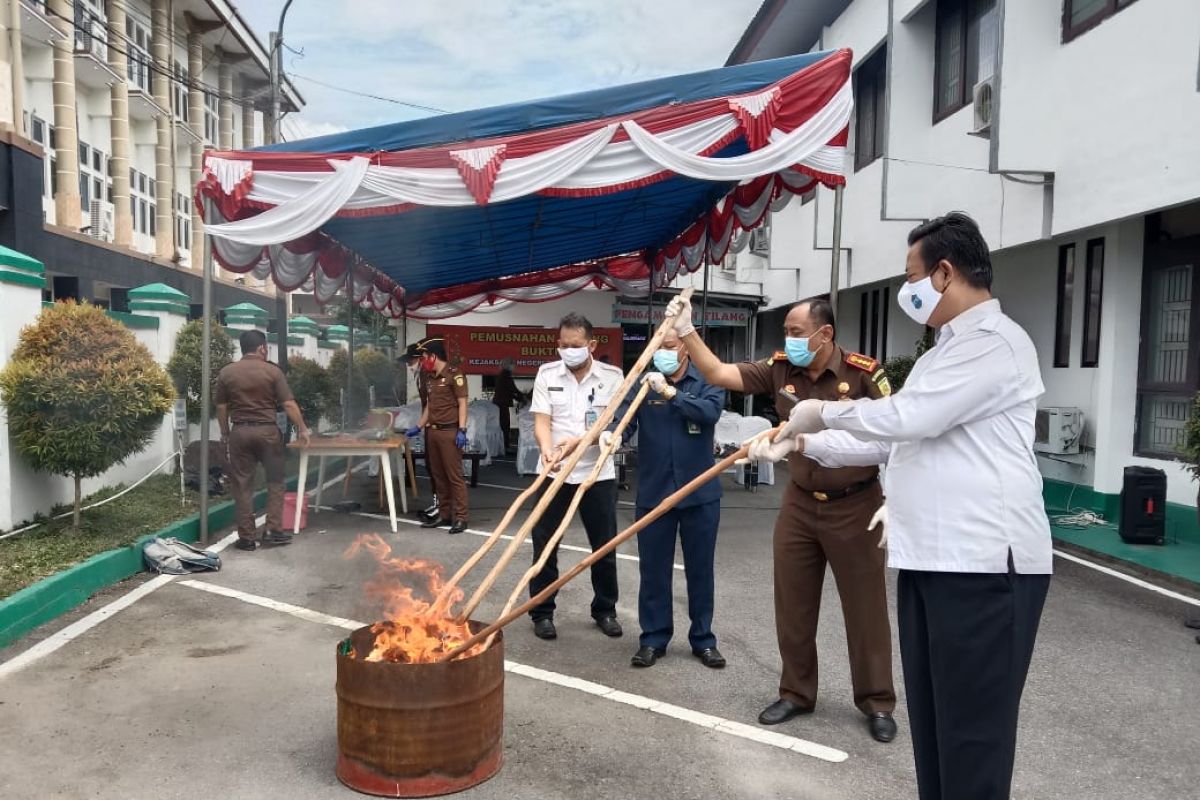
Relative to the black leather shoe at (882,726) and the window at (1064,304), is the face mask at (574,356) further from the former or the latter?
the window at (1064,304)

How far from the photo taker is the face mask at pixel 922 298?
249cm

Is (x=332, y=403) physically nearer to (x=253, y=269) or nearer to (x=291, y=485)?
(x=291, y=485)

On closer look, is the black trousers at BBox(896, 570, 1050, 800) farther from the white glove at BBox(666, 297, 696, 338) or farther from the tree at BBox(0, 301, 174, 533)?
the tree at BBox(0, 301, 174, 533)

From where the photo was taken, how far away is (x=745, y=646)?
5.13 metres

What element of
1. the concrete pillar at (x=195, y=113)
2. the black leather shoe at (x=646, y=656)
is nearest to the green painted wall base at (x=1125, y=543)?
the black leather shoe at (x=646, y=656)

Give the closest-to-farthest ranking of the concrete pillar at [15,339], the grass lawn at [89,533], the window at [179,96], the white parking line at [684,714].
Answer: the white parking line at [684,714], the grass lawn at [89,533], the concrete pillar at [15,339], the window at [179,96]

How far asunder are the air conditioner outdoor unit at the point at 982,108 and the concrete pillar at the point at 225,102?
26.6 metres

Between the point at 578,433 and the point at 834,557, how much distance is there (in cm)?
185

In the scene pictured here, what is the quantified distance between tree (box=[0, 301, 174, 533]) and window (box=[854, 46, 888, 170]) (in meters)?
11.3

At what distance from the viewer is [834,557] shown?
12.9ft

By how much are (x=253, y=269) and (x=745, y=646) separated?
649 centimetres

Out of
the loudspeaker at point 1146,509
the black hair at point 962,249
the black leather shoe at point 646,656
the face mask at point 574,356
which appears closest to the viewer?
the black hair at point 962,249

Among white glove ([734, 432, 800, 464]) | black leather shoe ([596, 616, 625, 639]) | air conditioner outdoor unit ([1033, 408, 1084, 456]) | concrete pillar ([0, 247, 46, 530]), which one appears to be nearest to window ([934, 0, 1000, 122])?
air conditioner outdoor unit ([1033, 408, 1084, 456])

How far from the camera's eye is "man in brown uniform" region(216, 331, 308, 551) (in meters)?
7.48
